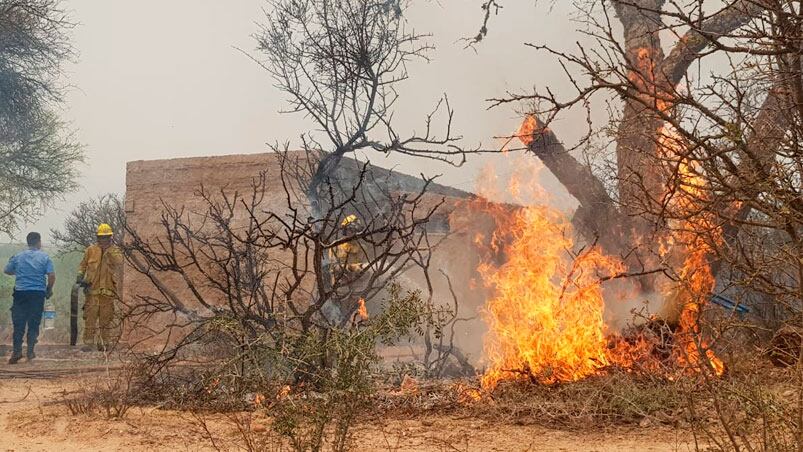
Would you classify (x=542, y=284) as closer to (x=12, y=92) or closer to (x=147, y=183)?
(x=147, y=183)

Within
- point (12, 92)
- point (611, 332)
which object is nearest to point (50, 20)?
point (12, 92)

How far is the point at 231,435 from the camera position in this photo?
239 inches

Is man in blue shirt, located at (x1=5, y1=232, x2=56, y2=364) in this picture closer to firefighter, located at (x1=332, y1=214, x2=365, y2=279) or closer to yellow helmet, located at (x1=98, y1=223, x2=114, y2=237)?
yellow helmet, located at (x1=98, y1=223, x2=114, y2=237)

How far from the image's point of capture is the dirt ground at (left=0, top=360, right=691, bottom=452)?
5805 millimetres

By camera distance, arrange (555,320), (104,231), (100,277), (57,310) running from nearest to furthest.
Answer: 1. (555,320)
2. (100,277)
3. (104,231)
4. (57,310)

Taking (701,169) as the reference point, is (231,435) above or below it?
below

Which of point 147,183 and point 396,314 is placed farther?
point 147,183

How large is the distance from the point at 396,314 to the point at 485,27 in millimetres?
6263

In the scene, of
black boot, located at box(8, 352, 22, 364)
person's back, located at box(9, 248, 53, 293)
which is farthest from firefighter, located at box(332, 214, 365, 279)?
black boot, located at box(8, 352, 22, 364)

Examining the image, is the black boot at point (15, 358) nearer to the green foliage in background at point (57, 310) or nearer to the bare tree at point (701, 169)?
the green foliage in background at point (57, 310)

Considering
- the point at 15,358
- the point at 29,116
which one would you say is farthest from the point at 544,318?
the point at 29,116

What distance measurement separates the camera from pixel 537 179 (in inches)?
444

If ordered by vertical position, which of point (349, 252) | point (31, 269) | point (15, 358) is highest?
point (349, 252)

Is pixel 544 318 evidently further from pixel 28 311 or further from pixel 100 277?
pixel 28 311
